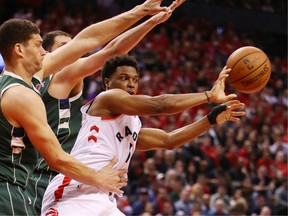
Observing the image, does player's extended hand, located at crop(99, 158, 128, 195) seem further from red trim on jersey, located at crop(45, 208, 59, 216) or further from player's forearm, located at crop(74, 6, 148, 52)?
player's forearm, located at crop(74, 6, 148, 52)

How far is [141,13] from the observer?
16.4 ft

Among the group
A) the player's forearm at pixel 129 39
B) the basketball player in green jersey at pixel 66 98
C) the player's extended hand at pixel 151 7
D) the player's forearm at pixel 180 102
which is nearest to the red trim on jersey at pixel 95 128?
the basketball player in green jersey at pixel 66 98

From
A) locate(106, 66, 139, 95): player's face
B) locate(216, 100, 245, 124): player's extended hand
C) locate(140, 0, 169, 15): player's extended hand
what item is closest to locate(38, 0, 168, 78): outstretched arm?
locate(140, 0, 169, 15): player's extended hand

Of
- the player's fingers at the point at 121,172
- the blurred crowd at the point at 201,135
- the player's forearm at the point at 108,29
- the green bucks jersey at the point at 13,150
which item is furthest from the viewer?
the blurred crowd at the point at 201,135

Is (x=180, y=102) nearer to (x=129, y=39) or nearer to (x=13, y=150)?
(x=129, y=39)

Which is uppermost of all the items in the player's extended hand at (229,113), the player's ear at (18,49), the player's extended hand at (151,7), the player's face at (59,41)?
the player's extended hand at (151,7)

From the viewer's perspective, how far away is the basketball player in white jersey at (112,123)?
4.70 m

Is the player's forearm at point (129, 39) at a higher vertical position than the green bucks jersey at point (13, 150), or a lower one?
higher

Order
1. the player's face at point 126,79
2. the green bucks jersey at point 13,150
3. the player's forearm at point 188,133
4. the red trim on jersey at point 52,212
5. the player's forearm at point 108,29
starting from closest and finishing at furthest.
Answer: the green bucks jersey at point 13,150, the red trim on jersey at point 52,212, the player's forearm at point 108,29, the player's face at point 126,79, the player's forearm at point 188,133

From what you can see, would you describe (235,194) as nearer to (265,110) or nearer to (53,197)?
(265,110)

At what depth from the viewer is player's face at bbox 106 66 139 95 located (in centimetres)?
507

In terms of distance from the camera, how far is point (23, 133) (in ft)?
13.6

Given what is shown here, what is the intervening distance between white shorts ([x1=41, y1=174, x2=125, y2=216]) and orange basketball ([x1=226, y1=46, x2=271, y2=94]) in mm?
1395

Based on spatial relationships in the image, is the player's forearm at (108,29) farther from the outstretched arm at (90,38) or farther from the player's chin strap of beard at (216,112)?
the player's chin strap of beard at (216,112)
